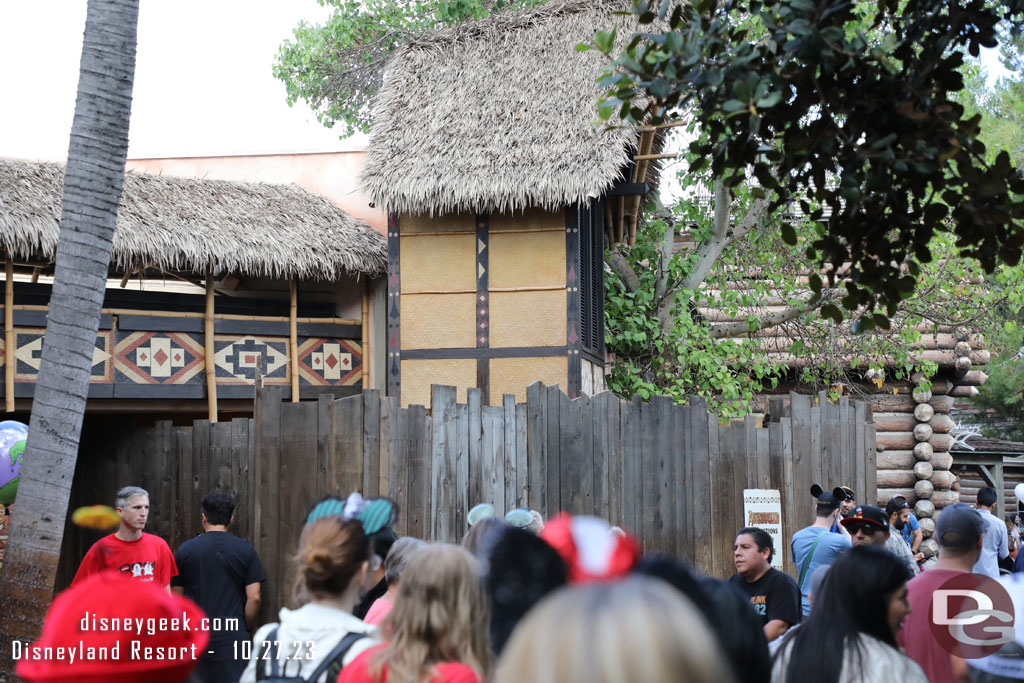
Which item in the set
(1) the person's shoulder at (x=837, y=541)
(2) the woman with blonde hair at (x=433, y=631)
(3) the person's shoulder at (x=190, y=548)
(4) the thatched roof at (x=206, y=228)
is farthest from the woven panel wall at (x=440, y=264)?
(2) the woman with blonde hair at (x=433, y=631)

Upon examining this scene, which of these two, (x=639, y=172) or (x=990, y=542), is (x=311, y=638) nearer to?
(x=990, y=542)

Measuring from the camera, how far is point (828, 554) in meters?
6.66

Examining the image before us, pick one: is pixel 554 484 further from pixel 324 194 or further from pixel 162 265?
pixel 324 194

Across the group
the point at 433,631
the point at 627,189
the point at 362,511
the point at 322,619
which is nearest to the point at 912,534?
the point at 627,189

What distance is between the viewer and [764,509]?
1005cm

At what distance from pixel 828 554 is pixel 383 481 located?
11.7ft

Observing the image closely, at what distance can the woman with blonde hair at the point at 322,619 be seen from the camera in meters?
3.27

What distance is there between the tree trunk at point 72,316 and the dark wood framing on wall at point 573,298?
20.1ft

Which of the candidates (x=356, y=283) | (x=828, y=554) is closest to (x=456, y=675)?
(x=828, y=554)

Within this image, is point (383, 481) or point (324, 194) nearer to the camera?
point (383, 481)

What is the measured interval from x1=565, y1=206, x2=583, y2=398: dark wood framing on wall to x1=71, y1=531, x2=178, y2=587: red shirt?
6033 mm

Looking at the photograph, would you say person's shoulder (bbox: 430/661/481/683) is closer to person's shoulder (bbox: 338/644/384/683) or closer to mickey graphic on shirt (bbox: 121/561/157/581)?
person's shoulder (bbox: 338/644/384/683)

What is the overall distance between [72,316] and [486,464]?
3.72 m

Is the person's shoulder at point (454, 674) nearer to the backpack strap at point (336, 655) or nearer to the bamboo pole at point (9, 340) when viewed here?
the backpack strap at point (336, 655)
